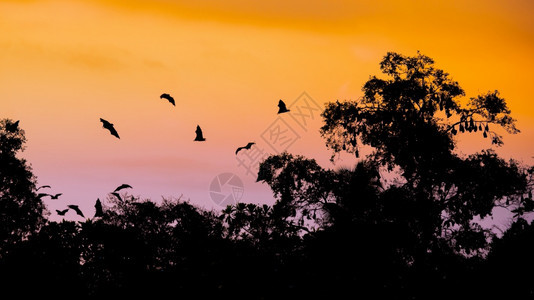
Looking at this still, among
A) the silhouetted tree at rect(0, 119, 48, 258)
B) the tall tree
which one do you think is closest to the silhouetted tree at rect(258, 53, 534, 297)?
the tall tree

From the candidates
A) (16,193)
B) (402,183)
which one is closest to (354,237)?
(402,183)

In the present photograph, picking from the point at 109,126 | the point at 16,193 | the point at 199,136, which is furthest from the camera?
the point at 16,193

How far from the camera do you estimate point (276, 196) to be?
4347 cm

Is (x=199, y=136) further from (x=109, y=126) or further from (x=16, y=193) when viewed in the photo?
(x=16, y=193)

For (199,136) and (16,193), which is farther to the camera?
(16,193)

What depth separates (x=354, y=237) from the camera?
119ft

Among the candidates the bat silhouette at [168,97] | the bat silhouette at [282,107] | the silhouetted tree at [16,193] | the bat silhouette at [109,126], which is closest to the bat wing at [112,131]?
the bat silhouette at [109,126]

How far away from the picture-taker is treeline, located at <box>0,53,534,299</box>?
111 ft

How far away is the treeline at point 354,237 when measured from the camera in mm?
33750

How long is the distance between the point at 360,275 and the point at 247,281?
5.86 metres

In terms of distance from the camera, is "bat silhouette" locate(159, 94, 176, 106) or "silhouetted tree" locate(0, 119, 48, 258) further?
"silhouetted tree" locate(0, 119, 48, 258)

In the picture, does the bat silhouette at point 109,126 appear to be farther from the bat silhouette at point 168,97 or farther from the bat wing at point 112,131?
the bat silhouette at point 168,97

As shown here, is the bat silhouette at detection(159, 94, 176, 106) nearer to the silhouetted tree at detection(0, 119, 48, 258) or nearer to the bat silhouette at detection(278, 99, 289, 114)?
the bat silhouette at detection(278, 99, 289, 114)

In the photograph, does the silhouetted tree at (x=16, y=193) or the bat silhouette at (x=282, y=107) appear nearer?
the bat silhouette at (x=282, y=107)
